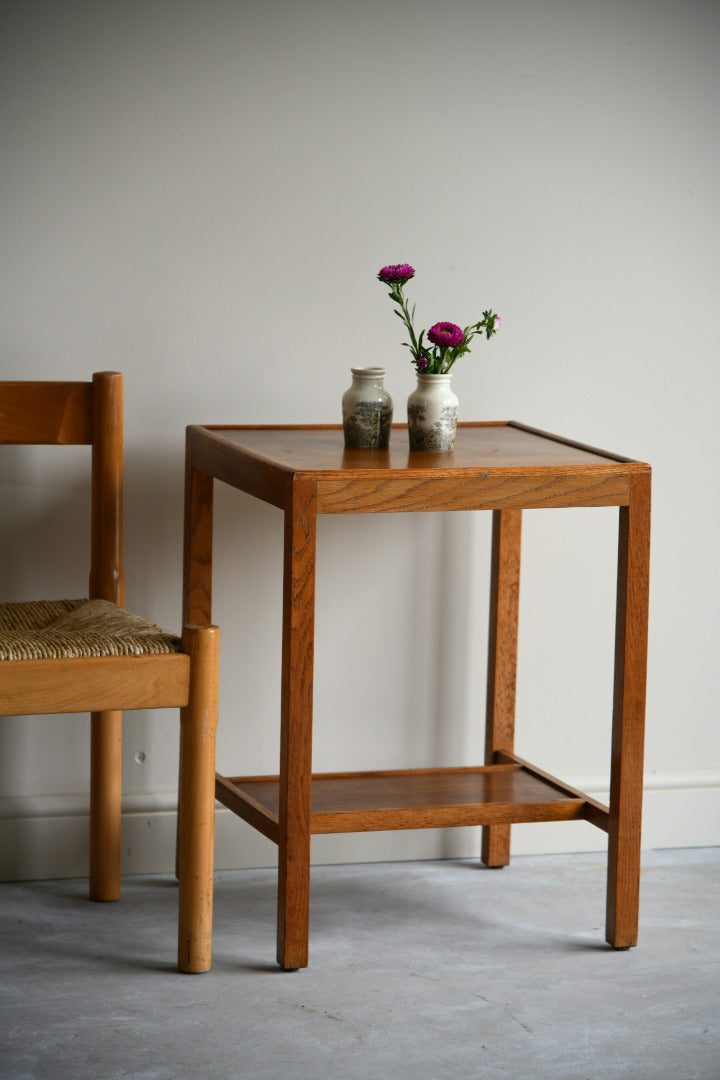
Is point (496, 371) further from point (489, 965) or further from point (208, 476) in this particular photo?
point (489, 965)

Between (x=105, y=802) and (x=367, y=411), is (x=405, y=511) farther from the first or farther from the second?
(x=105, y=802)

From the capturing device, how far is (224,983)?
5.81ft

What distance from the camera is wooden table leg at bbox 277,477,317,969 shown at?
172 centimetres

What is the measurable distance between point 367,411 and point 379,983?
0.75m

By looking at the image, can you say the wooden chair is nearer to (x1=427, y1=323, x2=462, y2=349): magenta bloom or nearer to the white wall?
the white wall

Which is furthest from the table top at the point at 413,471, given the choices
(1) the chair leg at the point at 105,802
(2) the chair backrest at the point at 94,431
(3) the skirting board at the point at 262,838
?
(3) the skirting board at the point at 262,838

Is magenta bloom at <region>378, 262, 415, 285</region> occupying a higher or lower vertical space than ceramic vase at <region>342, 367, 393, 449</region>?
higher

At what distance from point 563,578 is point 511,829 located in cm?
42

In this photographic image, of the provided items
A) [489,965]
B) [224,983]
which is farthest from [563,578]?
[224,983]

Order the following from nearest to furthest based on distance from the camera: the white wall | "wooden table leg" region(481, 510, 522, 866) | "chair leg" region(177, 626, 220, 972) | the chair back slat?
"chair leg" region(177, 626, 220, 972), the chair back slat, the white wall, "wooden table leg" region(481, 510, 522, 866)

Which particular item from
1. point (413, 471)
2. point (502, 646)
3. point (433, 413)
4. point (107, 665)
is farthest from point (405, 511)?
point (502, 646)

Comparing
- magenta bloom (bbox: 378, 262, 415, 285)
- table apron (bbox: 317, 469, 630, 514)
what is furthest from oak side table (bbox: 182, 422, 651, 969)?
magenta bloom (bbox: 378, 262, 415, 285)

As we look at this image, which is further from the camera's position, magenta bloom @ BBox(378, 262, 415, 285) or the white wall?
the white wall

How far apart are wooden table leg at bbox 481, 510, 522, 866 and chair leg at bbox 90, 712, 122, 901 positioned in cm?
60
